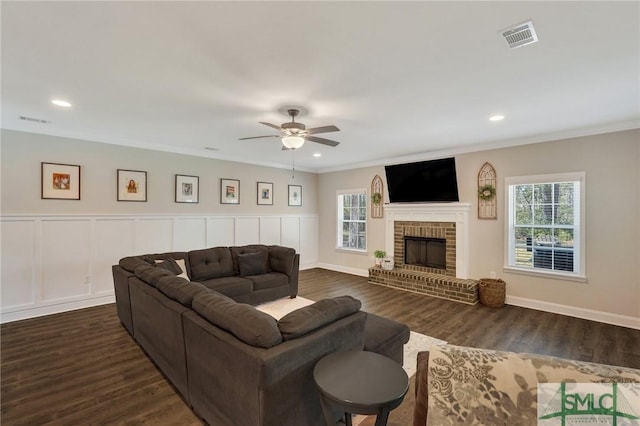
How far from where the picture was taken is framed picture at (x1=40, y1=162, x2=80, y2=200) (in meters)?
4.23

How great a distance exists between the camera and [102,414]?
6.96 ft

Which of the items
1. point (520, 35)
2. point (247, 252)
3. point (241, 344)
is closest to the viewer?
point (241, 344)

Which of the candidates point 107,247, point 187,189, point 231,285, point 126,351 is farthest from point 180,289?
point 187,189

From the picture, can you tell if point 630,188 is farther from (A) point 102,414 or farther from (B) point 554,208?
(A) point 102,414

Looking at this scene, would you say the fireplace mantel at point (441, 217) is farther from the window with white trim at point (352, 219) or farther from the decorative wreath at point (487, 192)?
the window with white trim at point (352, 219)

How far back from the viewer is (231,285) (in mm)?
4145

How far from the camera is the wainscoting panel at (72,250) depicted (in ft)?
13.1

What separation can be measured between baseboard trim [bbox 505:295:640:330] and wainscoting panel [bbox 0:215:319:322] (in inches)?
228

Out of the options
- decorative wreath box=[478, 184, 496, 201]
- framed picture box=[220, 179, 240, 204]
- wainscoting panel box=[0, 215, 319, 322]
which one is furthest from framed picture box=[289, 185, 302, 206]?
decorative wreath box=[478, 184, 496, 201]

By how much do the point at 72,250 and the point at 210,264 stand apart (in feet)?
6.99

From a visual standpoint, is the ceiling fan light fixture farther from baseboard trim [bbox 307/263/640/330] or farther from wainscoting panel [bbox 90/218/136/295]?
baseboard trim [bbox 307/263/640/330]

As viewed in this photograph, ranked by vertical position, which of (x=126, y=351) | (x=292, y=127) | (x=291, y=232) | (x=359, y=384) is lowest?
(x=126, y=351)

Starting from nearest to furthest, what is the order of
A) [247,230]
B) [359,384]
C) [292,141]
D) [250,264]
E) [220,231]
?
1. [359,384]
2. [292,141]
3. [250,264]
4. [220,231]
5. [247,230]

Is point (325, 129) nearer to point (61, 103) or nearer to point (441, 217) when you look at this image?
point (61, 103)
